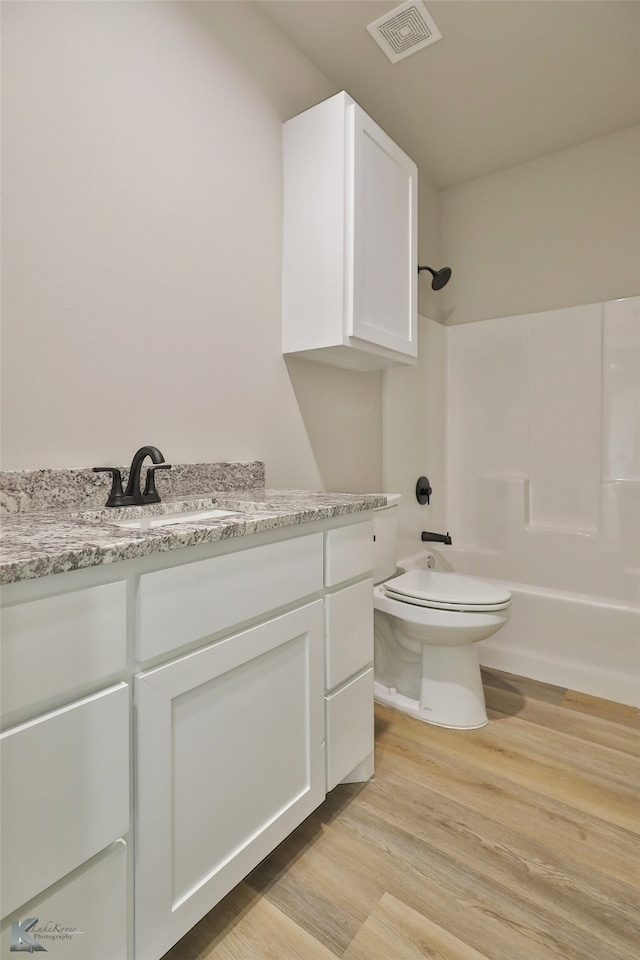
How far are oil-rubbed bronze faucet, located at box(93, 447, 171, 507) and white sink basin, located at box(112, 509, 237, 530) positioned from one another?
5cm

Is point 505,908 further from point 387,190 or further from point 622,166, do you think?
point 622,166

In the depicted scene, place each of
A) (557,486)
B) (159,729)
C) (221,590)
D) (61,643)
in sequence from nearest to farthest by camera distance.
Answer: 1. (61,643)
2. (159,729)
3. (221,590)
4. (557,486)

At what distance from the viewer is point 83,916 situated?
0.71 m

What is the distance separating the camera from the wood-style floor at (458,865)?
3.31 ft

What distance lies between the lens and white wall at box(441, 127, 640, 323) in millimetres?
2287

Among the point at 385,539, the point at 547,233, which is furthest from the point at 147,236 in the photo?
the point at 547,233

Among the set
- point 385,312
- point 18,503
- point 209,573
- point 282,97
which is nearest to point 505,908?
point 209,573

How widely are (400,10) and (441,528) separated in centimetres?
219

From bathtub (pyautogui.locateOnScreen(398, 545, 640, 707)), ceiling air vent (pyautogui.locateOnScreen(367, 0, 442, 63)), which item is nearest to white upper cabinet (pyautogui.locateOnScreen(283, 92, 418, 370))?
ceiling air vent (pyautogui.locateOnScreen(367, 0, 442, 63))

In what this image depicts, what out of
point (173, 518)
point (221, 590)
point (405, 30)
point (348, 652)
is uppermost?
point (405, 30)

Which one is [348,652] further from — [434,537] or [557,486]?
[557,486]

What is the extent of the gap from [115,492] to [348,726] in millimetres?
859

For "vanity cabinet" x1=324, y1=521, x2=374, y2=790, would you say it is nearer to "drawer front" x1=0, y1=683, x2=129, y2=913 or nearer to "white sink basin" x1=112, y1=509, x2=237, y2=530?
"white sink basin" x1=112, y1=509, x2=237, y2=530

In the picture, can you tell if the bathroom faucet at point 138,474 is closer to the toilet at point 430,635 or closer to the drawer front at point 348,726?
the drawer front at point 348,726
